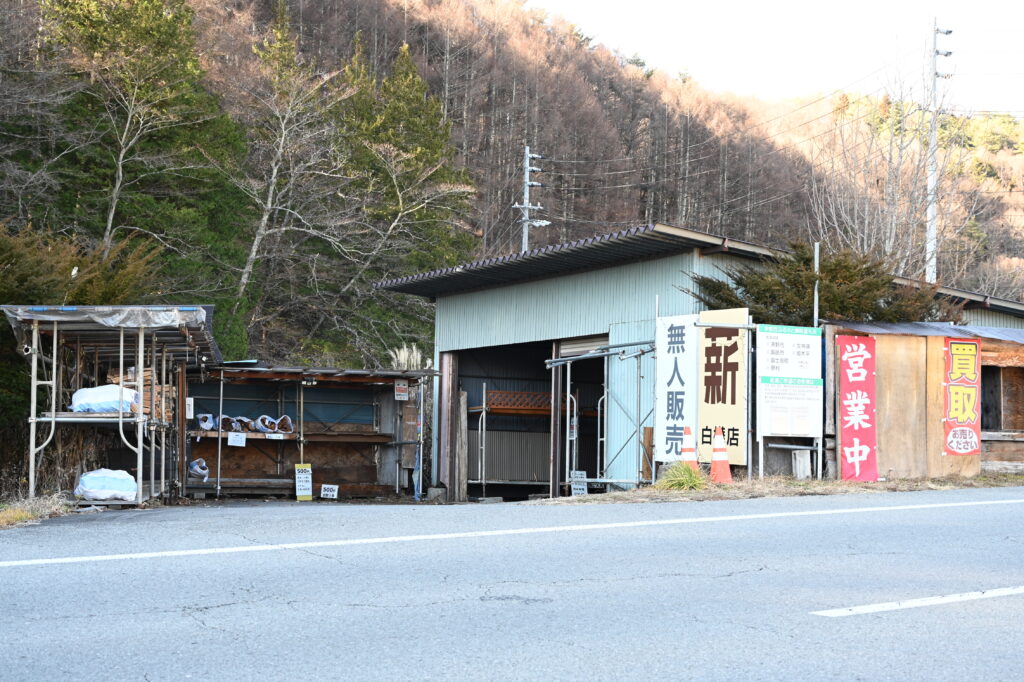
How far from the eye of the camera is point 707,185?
2394 inches

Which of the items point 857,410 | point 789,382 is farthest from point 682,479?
point 857,410

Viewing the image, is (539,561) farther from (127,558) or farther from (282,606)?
(127,558)

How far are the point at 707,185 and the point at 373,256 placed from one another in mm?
27114

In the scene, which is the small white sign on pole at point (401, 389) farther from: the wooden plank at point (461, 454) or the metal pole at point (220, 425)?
the metal pole at point (220, 425)

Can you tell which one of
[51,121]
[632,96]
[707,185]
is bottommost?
[51,121]

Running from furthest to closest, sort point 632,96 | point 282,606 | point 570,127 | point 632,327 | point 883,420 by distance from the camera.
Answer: point 632,96, point 570,127, point 632,327, point 883,420, point 282,606

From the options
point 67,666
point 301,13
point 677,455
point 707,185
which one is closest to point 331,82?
point 301,13

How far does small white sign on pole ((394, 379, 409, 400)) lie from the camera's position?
27266 millimetres

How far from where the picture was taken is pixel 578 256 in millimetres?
22328

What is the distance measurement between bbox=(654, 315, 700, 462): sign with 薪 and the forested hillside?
480 cm

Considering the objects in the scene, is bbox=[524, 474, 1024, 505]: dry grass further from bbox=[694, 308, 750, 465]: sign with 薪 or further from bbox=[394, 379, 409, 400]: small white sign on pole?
bbox=[394, 379, 409, 400]: small white sign on pole

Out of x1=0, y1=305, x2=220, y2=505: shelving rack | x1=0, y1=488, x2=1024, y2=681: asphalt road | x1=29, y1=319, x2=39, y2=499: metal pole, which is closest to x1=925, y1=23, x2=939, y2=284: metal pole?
x1=0, y1=305, x2=220, y2=505: shelving rack

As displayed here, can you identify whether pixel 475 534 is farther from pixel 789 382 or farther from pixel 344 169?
pixel 344 169

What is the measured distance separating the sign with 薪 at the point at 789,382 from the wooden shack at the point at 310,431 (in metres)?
10.6
